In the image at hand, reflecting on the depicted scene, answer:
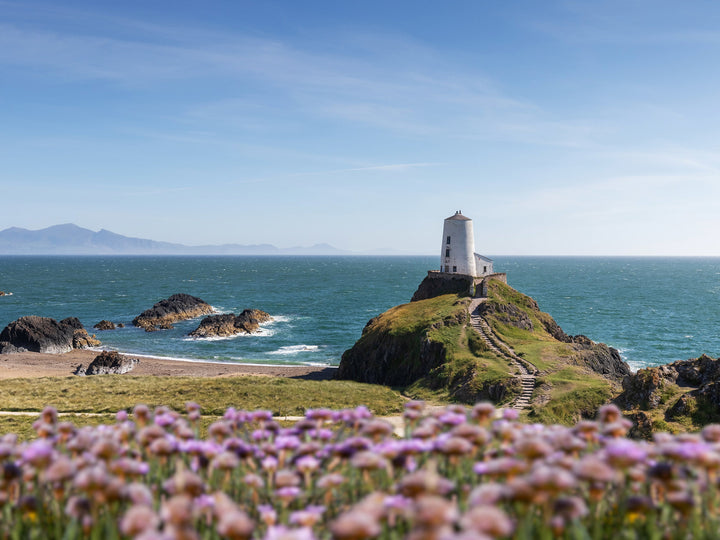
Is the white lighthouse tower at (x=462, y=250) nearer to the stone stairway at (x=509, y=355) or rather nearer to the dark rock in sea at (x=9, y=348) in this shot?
the stone stairway at (x=509, y=355)

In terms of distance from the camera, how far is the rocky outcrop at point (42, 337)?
239 ft

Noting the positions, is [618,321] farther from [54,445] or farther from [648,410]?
[54,445]

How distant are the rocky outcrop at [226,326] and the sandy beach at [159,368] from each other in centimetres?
1701

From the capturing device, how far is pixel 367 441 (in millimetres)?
5422

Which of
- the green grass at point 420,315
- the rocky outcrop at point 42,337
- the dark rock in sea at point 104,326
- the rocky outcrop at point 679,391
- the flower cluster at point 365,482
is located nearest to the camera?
the flower cluster at point 365,482

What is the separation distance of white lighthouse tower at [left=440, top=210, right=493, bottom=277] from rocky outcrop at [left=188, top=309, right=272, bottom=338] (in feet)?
128

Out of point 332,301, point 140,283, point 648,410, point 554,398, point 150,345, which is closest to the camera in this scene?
point 648,410

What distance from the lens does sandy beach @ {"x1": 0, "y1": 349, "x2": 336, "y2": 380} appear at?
58312 millimetres

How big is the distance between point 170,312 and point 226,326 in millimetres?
20716

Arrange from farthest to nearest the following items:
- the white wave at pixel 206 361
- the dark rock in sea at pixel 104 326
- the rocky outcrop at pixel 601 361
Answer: the dark rock in sea at pixel 104 326, the white wave at pixel 206 361, the rocky outcrop at pixel 601 361

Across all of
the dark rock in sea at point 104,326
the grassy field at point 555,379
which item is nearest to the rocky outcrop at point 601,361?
the grassy field at point 555,379

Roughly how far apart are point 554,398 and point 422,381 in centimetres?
1348

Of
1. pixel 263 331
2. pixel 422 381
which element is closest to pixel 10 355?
pixel 263 331

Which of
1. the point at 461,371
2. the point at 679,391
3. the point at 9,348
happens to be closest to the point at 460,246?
the point at 461,371
